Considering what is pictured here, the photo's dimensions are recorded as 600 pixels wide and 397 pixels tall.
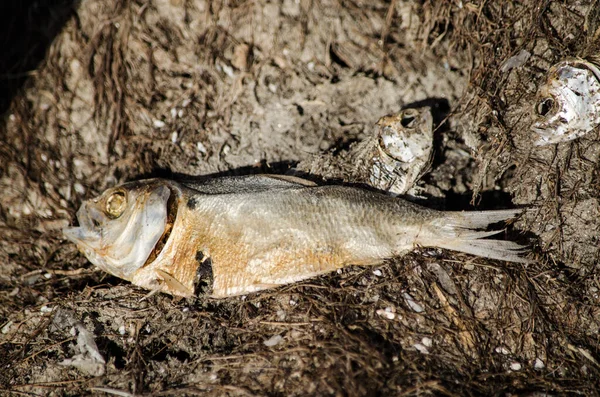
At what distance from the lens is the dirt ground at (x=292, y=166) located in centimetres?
279

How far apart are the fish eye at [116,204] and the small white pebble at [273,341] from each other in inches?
51.7

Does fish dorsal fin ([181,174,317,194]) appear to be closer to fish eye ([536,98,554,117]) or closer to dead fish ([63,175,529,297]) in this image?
dead fish ([63,175,529,297])

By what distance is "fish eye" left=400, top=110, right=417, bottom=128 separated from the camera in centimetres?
331

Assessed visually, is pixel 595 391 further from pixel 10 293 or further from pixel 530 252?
pixel 10 293

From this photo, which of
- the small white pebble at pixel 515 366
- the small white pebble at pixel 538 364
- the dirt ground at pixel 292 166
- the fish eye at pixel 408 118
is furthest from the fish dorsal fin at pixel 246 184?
the small white pebble at pixel 538 364

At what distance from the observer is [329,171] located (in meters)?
3.38

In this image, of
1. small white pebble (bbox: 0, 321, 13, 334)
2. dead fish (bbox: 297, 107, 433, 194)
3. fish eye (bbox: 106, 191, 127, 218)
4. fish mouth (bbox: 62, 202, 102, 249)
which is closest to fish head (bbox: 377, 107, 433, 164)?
dead fish (bbox: 297, 107, 433, 194)

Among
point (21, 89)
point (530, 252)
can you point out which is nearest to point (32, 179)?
point (21, 89)

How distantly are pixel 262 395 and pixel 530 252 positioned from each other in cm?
202

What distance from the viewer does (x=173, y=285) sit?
2.98m

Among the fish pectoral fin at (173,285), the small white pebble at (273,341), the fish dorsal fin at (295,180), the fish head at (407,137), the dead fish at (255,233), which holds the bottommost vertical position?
the small white pebble at (273,341)

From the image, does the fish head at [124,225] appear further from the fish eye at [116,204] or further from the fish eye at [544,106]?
the fish eye at [544,106]

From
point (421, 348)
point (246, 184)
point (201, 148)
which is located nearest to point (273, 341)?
point (421, 348)

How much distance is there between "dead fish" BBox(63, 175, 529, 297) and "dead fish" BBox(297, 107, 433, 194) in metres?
0.30
